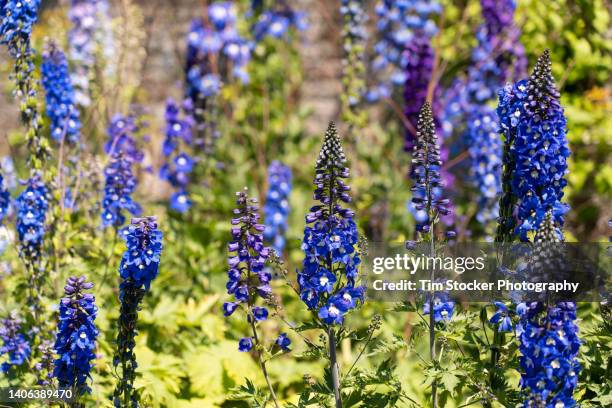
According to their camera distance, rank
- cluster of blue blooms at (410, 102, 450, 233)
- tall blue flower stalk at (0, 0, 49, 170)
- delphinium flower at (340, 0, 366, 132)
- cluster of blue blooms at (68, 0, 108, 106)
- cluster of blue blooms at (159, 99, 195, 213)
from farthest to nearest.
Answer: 1. cluster of blue blooms at (68, 0, 108, 106)
2. delphinium flower at (340, 0, 366, 132)
3. cluster of blue blooms at (159, 99, 195, 213)
4. tall blue flower stalk at (0, 0, 49, 170)
5. cluster of blue blooms at (410, 102, 450, 233)

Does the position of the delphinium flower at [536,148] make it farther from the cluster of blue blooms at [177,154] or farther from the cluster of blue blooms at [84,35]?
the cluster of blue blooms at [84,35]

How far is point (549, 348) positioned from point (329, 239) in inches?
39.6

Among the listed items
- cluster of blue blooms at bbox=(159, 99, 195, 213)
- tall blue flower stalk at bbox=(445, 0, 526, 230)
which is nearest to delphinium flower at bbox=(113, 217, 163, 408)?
cluster of blue blooms at bbox=(159, 99, 195, 213)

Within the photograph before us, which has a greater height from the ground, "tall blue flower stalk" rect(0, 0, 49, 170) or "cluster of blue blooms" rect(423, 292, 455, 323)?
"tall blue flower stalk" rect(0, 0, 49, 170)

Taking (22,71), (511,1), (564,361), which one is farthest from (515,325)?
(511,1)

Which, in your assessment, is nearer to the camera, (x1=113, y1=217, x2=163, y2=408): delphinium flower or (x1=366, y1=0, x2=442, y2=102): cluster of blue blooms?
(x1=113, y1=217, x2=163, y2=408): delphinium flower

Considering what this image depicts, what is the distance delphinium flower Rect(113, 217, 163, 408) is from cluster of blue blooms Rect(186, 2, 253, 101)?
11.2 ft

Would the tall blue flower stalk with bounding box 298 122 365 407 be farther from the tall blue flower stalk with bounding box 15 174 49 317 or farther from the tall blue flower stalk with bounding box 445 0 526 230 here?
the tall blue flower stalk with bounding box 445 0 526 230

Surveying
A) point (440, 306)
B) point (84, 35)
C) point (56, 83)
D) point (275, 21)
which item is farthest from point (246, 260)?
point (275, 21)

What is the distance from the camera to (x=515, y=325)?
10.2 feet

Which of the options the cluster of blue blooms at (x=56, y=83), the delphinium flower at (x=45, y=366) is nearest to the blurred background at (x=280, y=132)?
the cluster of blue blooms at (x=56, y=83)

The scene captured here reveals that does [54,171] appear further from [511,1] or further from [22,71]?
[511,1]

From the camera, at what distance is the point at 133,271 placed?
10.5ft

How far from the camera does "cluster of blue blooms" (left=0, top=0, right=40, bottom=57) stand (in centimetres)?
383
